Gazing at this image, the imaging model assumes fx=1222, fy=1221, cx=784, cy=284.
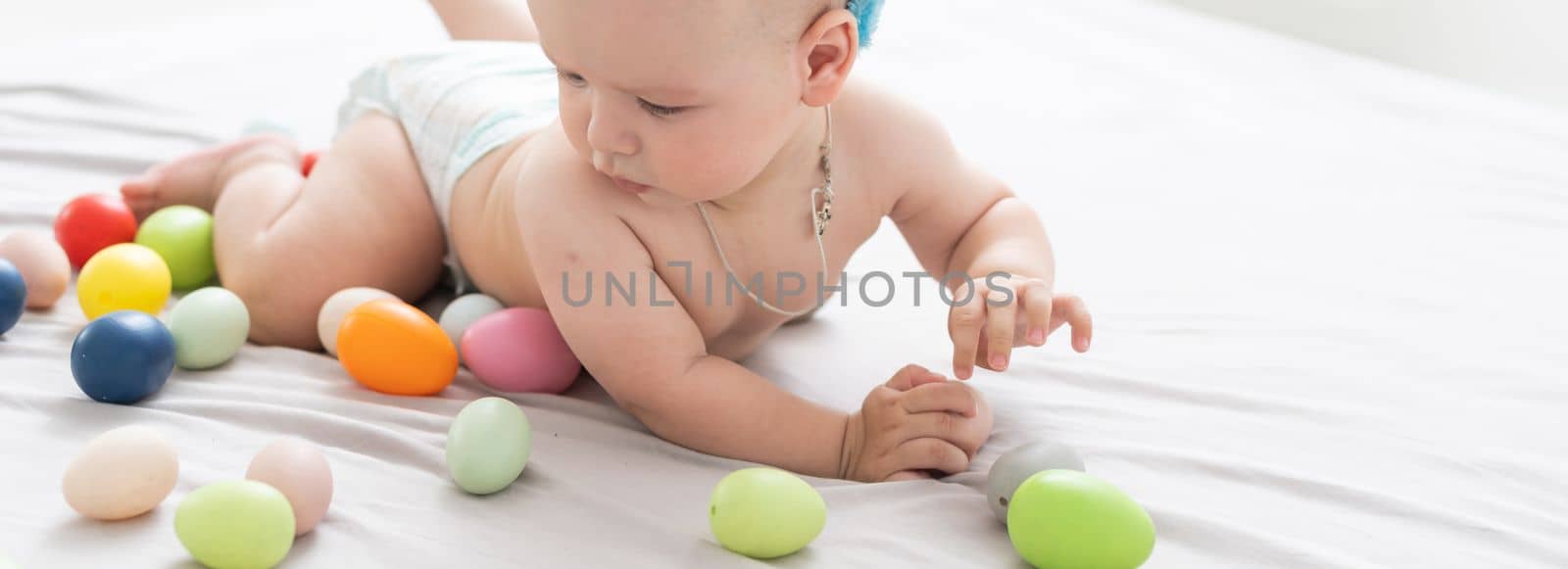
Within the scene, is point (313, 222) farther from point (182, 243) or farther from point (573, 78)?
point (573, 78)

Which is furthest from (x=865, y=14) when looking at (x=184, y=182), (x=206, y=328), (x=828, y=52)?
(x=184, y=182)

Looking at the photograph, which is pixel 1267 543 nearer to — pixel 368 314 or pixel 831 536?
pixel 831 536

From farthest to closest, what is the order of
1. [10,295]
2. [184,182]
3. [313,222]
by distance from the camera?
1. [184,182]
2. [313,222]
3. [10,295]


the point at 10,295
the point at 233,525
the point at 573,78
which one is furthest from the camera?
the point at 10,295

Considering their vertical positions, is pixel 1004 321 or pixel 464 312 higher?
pixel 1004 321

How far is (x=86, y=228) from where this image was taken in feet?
3.93

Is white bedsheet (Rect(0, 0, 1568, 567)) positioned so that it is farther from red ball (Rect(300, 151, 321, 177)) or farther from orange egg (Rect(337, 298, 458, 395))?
red ball (Rect(300, 151, 321, 177))

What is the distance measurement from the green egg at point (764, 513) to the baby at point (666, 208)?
0.14 m

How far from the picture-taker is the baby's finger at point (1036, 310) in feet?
2.75

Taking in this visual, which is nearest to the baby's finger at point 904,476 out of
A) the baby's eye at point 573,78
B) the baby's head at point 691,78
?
the baby's head at point 691,78

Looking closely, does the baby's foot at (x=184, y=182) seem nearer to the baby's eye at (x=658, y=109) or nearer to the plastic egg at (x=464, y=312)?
the plastic egg at (x=464, y=312)

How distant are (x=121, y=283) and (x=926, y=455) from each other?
2.35 ft

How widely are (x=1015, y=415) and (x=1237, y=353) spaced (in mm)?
241

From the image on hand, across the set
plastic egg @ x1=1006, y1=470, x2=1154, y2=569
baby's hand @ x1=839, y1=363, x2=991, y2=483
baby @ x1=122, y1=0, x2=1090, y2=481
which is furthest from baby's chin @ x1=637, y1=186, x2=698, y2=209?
A: plastic egg @ x1=1006, y1=470, x2=1154, y2=569
